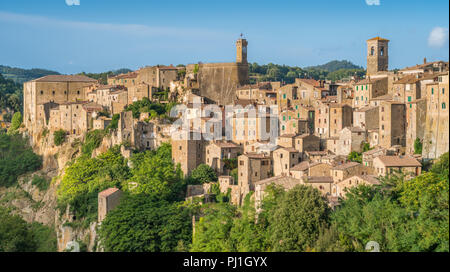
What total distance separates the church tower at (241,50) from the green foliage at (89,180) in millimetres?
10389

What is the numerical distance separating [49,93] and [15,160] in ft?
16.3

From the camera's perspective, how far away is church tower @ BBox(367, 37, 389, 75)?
37969 millimetres

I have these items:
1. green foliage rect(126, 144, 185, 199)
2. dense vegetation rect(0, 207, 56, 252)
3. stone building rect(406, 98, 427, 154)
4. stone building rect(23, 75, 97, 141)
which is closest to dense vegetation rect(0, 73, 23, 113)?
stone building rect(23, 75, 97, 141)

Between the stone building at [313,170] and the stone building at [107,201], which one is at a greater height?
the stone building at [313,170]

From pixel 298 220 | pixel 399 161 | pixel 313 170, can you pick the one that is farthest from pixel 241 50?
pixel 298 220

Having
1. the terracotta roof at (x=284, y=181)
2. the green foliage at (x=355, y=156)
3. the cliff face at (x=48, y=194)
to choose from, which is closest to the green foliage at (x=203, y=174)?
the terracotta roof at (x=284, y=181)

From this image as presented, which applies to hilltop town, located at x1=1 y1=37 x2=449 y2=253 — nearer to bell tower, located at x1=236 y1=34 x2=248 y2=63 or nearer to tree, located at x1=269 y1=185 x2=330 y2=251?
bell tower, located at x1=236 y1=34 x2=248 y2=63

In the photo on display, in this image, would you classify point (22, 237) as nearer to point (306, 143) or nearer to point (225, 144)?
point (225, 144)

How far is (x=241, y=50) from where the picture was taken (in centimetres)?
4219

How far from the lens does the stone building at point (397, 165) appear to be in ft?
87.1

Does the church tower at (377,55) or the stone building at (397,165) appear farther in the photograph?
the church tower at (377,55)

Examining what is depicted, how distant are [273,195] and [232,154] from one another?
574cm

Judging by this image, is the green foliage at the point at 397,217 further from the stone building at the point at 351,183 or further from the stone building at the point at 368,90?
the stone building at the point at 368,90
